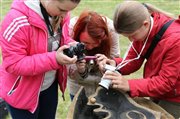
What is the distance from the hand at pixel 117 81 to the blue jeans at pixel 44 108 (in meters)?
0.42

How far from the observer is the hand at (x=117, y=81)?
1.61 metres

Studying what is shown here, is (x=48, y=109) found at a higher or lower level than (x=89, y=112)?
lower

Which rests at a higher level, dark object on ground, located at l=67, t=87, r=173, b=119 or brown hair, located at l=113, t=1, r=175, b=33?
brown hair, located at l=113, t=1, r=175, b=33

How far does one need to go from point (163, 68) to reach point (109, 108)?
30 cm

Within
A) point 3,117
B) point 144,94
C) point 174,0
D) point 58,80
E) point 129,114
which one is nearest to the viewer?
point 129,114

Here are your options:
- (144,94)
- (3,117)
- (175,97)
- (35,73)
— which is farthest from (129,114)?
(3,117)

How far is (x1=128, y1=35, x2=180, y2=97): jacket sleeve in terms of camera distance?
61.1 inches

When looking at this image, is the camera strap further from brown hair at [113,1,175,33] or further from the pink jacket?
brown hair at [113,1,175,33]

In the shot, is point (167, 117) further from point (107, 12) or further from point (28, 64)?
point (107, 12)

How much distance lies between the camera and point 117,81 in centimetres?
161

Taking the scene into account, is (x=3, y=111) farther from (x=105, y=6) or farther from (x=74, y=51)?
(x=105, y=6)

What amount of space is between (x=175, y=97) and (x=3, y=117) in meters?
1.57

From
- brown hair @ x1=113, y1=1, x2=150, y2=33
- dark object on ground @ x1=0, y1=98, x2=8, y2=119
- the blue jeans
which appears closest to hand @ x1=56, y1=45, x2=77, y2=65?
brown hair @ x1=113, y1=1, x2=150, y2=33

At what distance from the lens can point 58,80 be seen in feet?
6.23
